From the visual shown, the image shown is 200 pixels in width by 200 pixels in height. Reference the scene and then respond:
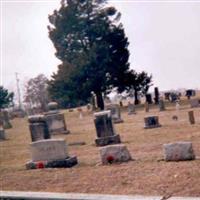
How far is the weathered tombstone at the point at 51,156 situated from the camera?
11.3m

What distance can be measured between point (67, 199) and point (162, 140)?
7.95 meters

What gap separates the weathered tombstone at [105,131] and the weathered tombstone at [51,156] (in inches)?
150

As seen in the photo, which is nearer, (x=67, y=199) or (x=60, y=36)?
(x=67, y=199)

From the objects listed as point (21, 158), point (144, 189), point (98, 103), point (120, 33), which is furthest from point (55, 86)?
point (144, 189)

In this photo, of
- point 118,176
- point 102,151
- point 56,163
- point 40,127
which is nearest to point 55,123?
point 40,127

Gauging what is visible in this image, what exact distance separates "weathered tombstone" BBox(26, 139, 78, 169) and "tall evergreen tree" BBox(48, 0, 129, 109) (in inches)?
1251

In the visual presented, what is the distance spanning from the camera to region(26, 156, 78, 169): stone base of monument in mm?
11211

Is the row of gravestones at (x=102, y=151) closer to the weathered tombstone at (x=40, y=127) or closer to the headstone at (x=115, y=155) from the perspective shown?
the headstone at (x=115, y=155)

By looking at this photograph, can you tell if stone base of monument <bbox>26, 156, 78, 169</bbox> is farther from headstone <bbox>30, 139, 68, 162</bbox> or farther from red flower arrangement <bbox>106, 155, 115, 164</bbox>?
red flower arrangement <bbox>106, 155, 115, 164</bbox>

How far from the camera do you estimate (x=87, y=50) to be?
45.4 m

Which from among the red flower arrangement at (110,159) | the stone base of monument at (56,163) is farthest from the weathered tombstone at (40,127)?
the red flower arrangement at (110,159)

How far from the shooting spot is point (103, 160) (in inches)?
420

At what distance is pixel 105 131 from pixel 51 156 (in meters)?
4.38

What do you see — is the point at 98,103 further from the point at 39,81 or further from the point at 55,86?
the point at 39,81
